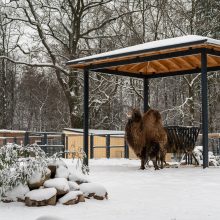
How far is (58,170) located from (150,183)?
77.6 inches

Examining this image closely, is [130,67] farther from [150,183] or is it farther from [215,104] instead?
[215,104]

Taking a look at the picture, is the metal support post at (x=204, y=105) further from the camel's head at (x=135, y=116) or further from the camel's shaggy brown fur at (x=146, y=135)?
the camel's head at (x=135, y=116)

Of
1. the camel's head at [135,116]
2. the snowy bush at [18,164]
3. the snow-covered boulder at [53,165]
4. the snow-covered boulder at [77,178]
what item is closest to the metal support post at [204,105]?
the camel's head at [135,116]

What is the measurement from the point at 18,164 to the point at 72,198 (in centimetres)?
96

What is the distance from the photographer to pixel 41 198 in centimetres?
628

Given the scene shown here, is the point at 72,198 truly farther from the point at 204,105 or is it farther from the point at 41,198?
the point at 204,105

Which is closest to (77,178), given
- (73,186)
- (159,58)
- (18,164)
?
(73,186)

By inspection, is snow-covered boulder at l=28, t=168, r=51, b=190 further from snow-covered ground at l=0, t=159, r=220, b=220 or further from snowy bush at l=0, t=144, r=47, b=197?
snow-covered ground at l=0, t=159, r=220, b=220

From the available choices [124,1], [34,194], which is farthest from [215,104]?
[34,194]

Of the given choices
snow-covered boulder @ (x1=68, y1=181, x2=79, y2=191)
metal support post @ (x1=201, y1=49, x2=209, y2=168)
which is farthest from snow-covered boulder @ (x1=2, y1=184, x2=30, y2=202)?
metal support post @ (x1=201, y1=49, x2=209, y2=168)

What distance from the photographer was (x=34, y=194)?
634 cm

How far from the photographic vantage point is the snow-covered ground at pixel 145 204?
571 cm

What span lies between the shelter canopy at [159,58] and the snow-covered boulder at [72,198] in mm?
4631

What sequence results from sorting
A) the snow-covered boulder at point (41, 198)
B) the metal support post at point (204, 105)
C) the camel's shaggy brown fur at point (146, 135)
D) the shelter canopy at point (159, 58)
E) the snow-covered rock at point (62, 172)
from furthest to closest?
the camel's shaggy brown fur at point (146, 135) < the metal support post at point (204, 105) < the shelter canopy at point (159, 58) < the snow-covered rock at point (62, 172) < the snow-covered boulder at point (41, 198)
